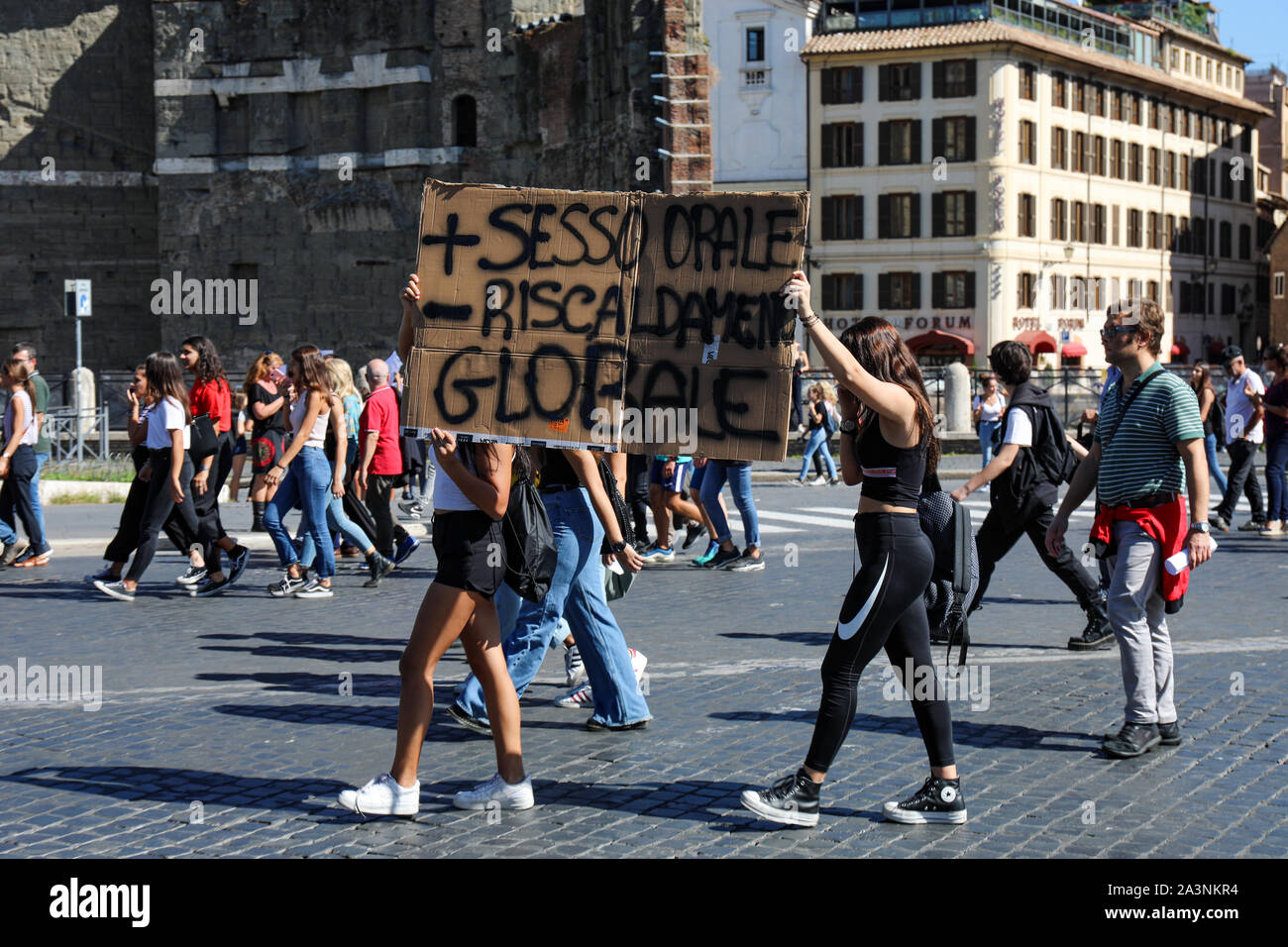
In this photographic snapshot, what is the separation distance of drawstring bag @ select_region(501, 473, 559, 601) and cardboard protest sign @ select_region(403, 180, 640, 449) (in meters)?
0.48

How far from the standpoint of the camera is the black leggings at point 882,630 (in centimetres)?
546

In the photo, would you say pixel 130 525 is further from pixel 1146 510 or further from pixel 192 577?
pixel 1146 510

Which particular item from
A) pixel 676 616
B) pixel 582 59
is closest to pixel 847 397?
pixel 676 616

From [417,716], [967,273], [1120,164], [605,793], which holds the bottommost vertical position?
[605,793]

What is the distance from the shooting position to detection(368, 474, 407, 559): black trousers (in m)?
12.2

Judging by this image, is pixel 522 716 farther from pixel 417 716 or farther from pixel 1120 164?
pixel 1120 164

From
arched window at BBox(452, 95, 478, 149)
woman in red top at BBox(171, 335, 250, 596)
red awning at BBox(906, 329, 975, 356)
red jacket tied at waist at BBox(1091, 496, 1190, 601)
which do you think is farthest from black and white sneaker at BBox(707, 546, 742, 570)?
red awning at BBox(906, 329, 975, 356)

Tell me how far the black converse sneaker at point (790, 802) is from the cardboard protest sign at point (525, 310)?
1.32 metres

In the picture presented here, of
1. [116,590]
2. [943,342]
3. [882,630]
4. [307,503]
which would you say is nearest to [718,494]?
[307,503]

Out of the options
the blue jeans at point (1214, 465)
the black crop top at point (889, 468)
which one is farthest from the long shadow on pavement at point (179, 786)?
the blue jeans at point (1214, 465)

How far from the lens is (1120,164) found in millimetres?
66000

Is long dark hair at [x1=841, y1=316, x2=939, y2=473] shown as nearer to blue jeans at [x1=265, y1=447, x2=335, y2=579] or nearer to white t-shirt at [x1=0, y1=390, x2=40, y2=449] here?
blue jeans at [x1=265, y1=447, x2=335, y2=579]

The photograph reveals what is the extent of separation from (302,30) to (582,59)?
11.4 m

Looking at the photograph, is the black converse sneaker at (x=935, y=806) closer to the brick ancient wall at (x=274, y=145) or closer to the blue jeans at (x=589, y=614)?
the blue jeans at (x=589, y=614)
